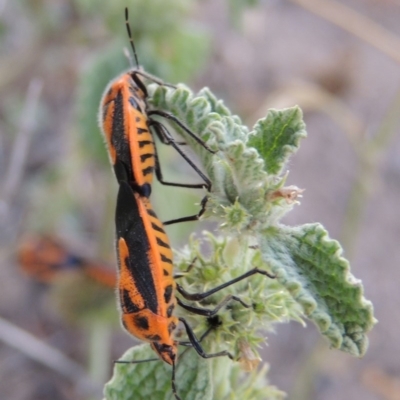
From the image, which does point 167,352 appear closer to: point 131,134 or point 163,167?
point 131,134

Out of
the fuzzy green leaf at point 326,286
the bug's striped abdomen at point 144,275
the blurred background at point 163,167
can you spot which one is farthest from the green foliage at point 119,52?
the fuzzy green leaf at point 326,286

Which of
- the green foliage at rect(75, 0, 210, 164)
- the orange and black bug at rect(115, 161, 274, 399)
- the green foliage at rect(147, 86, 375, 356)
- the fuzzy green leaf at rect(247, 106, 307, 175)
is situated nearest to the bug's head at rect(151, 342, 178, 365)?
the orange and black bug at rect(115, 161, 274, 399)

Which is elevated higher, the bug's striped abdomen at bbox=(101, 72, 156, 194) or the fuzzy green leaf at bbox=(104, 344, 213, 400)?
the bug's striped abdomen at bbox=(101, 72, 156, 194)

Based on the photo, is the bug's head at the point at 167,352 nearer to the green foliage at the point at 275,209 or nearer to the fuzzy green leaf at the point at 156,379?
the fuzzy green leaf at the point at 156,379

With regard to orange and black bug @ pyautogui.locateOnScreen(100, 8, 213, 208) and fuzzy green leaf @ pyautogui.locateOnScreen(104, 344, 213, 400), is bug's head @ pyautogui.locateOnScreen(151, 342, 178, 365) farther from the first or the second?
orange and black bug @ pyautogui.locateOnScreen(100, 8, 213, 208)

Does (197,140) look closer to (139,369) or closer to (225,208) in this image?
(225,208)
